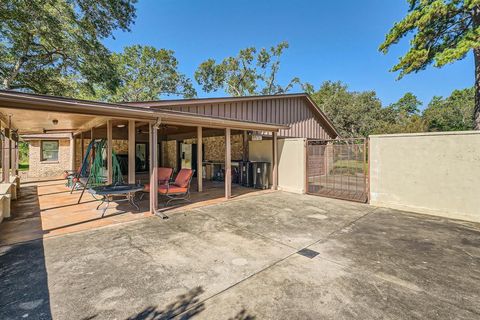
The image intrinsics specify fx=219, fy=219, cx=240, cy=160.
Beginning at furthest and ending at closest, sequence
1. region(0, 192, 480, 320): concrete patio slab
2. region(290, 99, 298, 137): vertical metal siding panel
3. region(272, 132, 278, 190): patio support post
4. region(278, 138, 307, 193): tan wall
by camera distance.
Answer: region(290, 99, 298, 137): vertical metal siding panel < region(272, 132, 278, 190): patio support post < region(278, 138, 307, 193): tan wall < region(0, 192, 480, 320): concrete patio slab

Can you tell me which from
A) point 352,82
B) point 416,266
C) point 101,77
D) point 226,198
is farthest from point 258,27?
point 416,266

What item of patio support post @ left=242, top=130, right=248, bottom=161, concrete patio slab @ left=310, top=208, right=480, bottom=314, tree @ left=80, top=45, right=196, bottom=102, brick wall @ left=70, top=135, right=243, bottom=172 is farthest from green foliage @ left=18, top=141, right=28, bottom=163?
concrete patio slab @ left=310, top=208, right=480, bottom=314

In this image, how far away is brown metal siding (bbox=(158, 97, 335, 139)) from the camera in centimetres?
834

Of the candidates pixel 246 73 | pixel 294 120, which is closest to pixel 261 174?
pixel 294 120

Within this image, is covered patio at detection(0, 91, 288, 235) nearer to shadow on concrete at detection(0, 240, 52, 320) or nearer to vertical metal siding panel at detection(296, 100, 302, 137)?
shadow on concrete at detection(0, 240, 52, 320)

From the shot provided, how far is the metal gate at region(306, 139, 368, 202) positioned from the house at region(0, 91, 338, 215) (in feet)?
1.92

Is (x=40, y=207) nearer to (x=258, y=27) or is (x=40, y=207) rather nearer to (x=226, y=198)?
(x=226, y=198)

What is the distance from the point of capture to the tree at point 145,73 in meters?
22.6

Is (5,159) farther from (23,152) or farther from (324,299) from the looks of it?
(23,152)

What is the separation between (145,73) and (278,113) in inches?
737

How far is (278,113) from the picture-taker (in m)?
11.1

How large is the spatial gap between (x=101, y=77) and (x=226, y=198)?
441 inches

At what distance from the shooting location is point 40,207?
590cm

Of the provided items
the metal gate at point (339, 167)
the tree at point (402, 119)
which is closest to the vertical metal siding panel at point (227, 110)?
the metal gate at point (339, 167)
